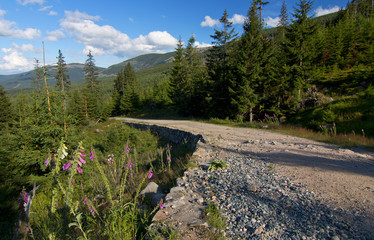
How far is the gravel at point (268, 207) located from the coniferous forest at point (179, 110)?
137 cm

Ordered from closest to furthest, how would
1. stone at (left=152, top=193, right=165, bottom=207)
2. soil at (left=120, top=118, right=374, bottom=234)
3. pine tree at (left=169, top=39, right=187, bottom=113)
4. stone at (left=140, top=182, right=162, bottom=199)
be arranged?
soil at (left=120, top=118, right=374, bottom=234), stone at (left=152, top=193, right=165, bottom=207), stone at (left=140, top=182, right=162, bottom=199), pine tree at (left=169, top=39, right=187, bottom=113)

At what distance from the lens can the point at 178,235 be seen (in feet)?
9.04

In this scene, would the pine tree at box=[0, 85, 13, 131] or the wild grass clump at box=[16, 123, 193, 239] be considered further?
the pine tree at box=[0, 85, 13, 131]

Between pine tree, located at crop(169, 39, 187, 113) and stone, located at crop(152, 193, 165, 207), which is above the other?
pine tree, located at crop(169, 39, 187, 113)

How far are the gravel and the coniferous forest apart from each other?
4.49 ft

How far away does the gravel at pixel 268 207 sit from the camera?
2.81 m

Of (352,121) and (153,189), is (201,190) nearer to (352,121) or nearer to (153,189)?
(153,189)

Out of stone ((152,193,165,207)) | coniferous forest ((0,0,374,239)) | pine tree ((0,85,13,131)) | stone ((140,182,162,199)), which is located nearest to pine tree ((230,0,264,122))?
coniferous forest ((0,0,374,239))

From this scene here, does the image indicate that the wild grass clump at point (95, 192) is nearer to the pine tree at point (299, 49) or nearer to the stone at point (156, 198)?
the stone at point (156, 198)

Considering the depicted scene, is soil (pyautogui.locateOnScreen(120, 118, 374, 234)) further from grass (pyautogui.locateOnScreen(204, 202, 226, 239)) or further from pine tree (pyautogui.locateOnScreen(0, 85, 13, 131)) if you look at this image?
pine tree (pyautogui.locateOnScreen(0, 85, 13, 131))

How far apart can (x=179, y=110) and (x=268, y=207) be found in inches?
1086

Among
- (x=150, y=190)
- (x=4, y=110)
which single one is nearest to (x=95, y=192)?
(x=150, y=190)

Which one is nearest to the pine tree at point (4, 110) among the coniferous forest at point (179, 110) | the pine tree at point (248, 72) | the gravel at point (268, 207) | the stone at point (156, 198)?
the coniferous forest at point (179, 110)

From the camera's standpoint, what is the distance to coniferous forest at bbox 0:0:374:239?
13.1 feet
